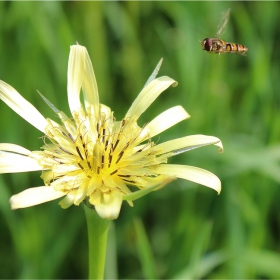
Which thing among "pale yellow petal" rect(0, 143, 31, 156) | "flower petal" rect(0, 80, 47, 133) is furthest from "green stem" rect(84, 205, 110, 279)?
"flower petal" rect(0, 80, 47, 133)

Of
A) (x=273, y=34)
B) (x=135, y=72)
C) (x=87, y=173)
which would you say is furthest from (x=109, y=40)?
(x=87, y=173)

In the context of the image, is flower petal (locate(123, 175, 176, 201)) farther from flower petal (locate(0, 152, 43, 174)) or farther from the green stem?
flower petal (locate(0, 152, 43, 174))

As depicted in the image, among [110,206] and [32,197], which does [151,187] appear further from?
[32,197]

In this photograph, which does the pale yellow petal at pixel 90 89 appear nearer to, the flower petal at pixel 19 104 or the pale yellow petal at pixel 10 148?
the flower petal at pixel 19 104

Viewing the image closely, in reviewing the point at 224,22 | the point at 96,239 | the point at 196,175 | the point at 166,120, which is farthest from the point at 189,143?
the point at 224,22

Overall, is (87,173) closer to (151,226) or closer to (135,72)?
(151,226)

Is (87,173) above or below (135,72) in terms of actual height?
below

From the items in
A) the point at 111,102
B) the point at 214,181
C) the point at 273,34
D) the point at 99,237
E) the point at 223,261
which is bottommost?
the point at 223,261
